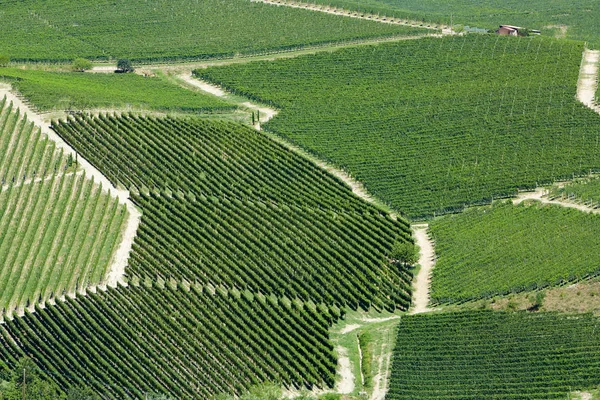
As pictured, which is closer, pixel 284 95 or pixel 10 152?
pixel 10 152

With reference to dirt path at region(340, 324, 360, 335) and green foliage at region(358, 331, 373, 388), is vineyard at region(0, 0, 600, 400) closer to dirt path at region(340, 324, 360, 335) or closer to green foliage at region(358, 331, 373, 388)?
dirt path at region(340, 324, 360, 335)

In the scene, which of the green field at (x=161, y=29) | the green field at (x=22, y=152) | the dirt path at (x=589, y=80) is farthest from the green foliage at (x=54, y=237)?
the dirt path at (x=589, y=80)

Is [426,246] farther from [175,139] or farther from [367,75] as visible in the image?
[367,75]

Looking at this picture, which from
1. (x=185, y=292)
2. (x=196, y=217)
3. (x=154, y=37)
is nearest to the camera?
(x=185, y=292)

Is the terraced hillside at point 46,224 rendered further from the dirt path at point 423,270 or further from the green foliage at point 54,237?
the dirt path at point 423,270

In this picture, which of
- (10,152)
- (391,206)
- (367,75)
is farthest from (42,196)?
(367,75)

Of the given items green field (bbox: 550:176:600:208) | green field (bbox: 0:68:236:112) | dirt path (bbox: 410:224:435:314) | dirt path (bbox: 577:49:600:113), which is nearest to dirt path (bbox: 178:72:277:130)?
green field (bbox: 0:68:236:112)
